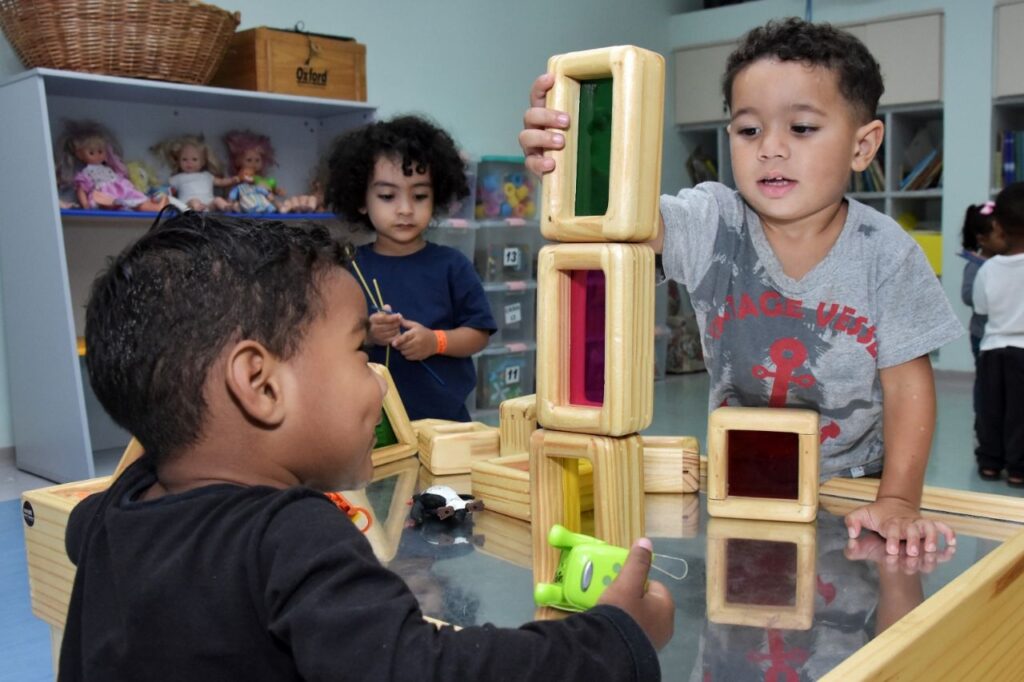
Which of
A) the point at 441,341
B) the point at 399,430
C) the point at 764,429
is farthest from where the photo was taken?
the point at 441,341

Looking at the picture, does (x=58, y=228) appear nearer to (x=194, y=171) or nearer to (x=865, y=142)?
(x=194, y=171)

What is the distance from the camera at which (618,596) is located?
1.74 feet

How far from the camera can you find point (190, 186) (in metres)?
2.95

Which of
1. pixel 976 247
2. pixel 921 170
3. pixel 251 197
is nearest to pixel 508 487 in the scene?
pixel 251 197

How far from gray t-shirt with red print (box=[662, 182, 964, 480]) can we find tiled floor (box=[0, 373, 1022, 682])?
1.16 metres

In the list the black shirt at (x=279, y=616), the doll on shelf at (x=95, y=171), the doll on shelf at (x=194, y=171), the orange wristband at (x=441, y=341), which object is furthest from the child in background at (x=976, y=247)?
the black shirt at (x=279, y=616)

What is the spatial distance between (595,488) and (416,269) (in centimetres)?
129

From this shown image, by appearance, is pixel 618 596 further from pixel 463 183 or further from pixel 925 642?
pixel 463 183

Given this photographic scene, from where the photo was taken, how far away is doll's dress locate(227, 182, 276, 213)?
3014mm

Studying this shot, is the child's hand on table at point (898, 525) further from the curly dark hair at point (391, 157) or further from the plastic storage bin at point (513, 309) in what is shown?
the plastic storage bin at point (513, 309)

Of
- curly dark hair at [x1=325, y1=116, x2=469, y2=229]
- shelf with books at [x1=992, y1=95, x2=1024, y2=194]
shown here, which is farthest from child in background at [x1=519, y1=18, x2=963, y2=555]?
shelf with books at [x1=992, y1=95, x2=1024, y2=194]

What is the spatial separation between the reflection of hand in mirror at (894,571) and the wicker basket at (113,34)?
235 centimetres

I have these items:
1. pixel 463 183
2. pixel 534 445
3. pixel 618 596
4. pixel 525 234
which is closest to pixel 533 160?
pixel 534 445

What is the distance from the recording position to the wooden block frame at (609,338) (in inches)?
26.6
